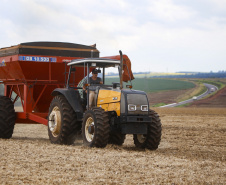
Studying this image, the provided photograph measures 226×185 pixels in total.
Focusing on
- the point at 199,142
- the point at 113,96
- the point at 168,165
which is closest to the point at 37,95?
the point at 113,96

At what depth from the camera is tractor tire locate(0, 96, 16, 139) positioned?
14461 mm

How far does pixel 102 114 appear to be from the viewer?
10.7 meters

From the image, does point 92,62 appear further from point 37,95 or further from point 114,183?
point 114,183

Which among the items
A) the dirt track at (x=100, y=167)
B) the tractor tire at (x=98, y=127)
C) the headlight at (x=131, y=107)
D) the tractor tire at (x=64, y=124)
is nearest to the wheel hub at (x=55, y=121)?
the tractor tire at (x=64, y=124)

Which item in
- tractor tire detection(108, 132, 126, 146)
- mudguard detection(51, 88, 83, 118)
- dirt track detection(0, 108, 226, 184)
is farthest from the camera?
tractor tire detection(108, 132, 126, 146)

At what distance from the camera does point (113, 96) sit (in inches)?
443

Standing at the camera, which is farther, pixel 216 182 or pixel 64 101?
pixel 64 101

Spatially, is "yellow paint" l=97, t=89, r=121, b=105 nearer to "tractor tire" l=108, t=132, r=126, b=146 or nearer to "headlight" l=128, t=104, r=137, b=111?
"headlight" l=128, t=104, r=137, b=111

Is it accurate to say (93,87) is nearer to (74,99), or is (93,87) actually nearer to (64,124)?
(74,99)

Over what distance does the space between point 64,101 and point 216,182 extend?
20.0 feet

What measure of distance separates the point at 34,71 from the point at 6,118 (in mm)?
1748

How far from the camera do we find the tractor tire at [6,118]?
47.4ft

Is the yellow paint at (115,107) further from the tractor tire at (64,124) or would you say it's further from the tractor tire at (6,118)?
the tractor tire at (6,118)

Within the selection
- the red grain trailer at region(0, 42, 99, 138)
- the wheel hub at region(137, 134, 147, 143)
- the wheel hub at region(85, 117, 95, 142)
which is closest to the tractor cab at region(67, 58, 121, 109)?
the wheel hub at region(85, 117, 95, 142)
